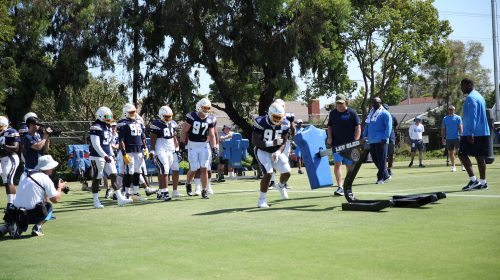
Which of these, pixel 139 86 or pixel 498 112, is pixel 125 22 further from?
pixel 498 112

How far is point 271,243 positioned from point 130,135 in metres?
8.26

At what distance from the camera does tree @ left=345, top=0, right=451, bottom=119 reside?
157ft

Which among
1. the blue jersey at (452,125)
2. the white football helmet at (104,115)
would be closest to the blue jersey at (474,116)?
the white football helmet at (104,115)

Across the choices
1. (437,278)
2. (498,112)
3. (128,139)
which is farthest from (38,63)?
(437,278)

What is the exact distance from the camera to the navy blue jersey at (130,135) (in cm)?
1614

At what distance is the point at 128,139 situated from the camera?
16.2 meters

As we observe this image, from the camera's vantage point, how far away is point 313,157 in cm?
1508

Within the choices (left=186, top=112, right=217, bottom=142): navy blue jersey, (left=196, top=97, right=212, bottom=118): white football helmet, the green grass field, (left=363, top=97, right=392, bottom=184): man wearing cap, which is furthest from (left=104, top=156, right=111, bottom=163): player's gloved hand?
(left=363, top=97, right=392, bottom=184): man wearing cap

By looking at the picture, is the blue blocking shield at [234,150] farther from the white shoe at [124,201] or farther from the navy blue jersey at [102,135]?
the navy blue jersey at [102,135]

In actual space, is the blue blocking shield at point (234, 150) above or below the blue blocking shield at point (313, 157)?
above

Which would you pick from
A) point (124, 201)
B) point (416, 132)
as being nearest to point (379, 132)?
point (124, 201)

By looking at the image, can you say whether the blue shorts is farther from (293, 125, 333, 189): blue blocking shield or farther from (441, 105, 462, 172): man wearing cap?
(441, 105, 462, 172): man wearing cap

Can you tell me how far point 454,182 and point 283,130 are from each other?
5.69 m

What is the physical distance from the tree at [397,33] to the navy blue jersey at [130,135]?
34.0m
